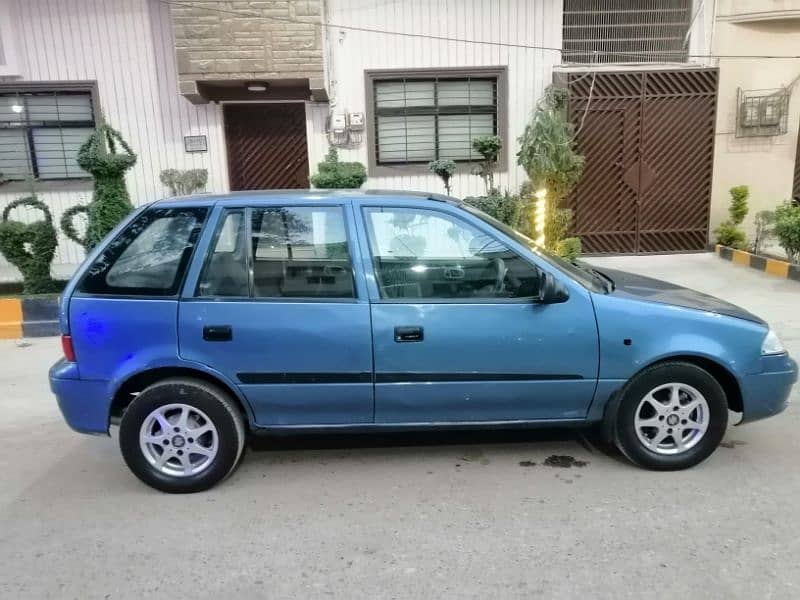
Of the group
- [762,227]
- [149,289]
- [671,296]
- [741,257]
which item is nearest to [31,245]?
[149,289]

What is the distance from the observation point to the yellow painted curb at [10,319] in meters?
6.92

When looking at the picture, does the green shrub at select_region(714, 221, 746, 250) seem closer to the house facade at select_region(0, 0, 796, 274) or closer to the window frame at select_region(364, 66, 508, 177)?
the house facade at select_region(0, 0, 796, 274)

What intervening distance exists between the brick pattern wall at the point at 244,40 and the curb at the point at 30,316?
4.07 metres

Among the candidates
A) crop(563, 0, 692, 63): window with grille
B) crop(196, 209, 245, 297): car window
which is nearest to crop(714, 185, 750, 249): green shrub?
crop(563, 0, 692, 63): window with grille

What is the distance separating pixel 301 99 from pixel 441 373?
8208 millimetres

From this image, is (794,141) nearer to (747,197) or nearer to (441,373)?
(747,197)

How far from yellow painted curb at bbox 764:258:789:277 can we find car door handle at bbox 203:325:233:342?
8.40 m

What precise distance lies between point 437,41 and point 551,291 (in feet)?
26.7

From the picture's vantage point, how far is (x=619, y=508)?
3152 millimetres

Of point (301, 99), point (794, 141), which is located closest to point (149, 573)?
point (301, 99)

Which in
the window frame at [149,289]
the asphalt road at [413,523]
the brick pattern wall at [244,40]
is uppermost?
the brick pattern wall at [244,40]

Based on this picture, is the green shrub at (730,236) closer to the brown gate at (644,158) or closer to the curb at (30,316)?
the brown gate at (644,158)

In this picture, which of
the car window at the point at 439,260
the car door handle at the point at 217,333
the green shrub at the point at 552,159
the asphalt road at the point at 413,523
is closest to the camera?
the asphalt road at the point at 413,523

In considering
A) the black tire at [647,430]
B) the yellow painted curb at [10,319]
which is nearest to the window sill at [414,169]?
the yellow painted curb at [10,319]
